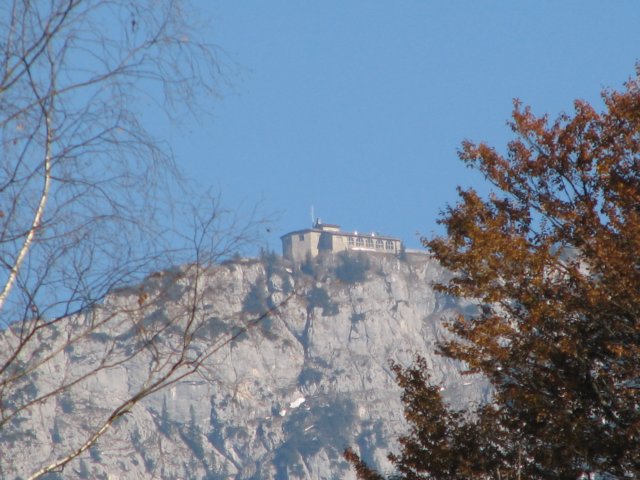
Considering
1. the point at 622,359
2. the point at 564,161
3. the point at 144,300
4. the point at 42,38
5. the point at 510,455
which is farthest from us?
the point at 564,161

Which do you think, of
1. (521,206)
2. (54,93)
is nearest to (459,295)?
(521,206)

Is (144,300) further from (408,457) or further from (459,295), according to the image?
(408,457)

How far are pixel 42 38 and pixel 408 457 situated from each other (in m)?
11.9

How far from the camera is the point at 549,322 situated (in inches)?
582

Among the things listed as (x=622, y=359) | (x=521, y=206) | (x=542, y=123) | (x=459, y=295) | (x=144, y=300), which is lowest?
(x=144, y=300)

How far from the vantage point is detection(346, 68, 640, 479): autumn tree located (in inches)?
561

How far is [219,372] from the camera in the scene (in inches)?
322

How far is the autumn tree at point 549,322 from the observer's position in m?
14.2

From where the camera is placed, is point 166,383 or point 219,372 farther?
point 219,372

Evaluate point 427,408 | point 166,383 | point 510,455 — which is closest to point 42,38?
point 166,383

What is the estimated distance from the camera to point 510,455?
15750mm

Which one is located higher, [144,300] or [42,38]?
[42,38]

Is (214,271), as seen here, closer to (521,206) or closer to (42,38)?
(42,38)

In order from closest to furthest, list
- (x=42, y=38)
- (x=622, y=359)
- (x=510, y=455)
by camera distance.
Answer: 1. (x=42, y=38)
2. (x=622, y=359)
3. (x=510, y=455)
